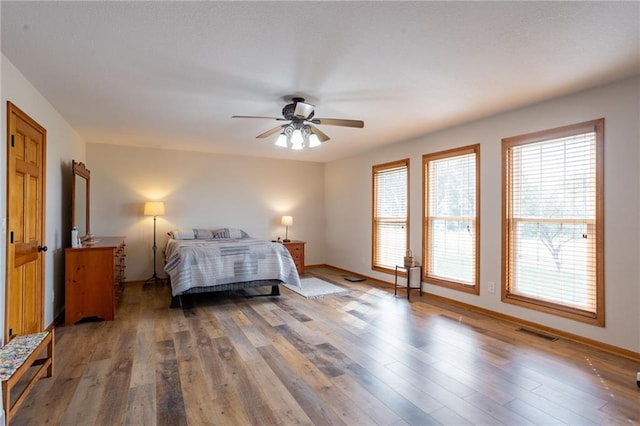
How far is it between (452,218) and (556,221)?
4.20ft

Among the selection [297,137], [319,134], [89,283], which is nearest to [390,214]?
[319,134]

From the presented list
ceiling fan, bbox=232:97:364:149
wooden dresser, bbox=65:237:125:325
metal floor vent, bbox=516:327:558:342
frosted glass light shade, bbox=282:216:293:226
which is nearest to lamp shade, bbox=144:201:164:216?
wooden dresser, bbox=65:237:125:325

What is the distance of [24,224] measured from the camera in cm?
272

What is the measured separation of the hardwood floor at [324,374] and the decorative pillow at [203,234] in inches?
75.5

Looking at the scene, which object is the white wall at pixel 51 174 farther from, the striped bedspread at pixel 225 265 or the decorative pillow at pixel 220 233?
the decorative pillow at pixel 220 233

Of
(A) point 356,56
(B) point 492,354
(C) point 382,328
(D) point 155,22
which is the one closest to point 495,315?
(B) point 492,354

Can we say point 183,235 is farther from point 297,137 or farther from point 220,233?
point 297,137

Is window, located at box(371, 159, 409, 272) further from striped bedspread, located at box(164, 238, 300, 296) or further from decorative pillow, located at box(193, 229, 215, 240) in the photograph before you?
decorative pillow, located at box(193, 229, 215, 240)

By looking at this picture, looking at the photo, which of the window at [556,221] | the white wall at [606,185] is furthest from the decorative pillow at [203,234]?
the window at [556,221]

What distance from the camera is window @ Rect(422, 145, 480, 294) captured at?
4141mm

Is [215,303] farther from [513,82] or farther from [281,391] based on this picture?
[513,82]

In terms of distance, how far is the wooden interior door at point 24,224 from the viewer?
2426mm

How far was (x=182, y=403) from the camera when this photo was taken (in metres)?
2.07

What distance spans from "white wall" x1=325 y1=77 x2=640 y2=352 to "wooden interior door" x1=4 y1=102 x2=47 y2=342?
4.52 m
